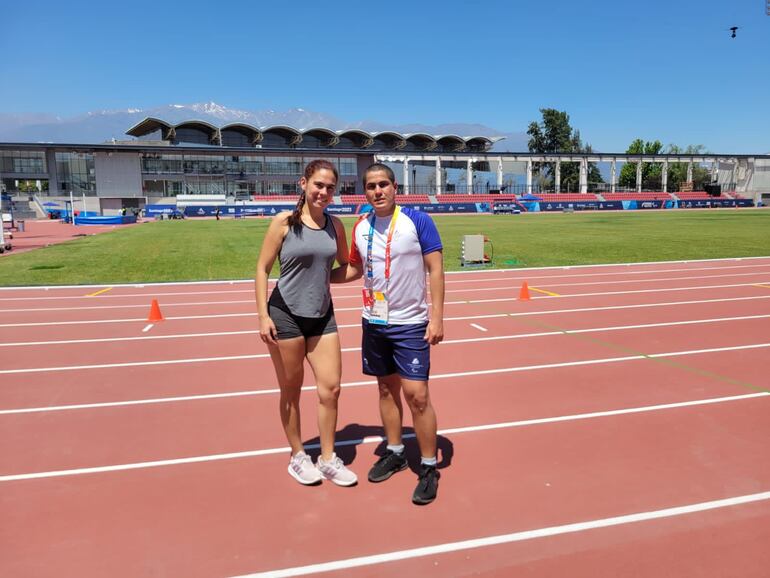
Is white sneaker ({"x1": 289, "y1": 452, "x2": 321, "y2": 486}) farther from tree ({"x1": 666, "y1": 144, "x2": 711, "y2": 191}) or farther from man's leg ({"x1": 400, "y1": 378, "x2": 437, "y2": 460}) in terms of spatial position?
tree ({"x1": 666, "y1": 144, "x2": 711, "y2": 191})

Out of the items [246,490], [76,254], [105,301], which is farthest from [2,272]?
[246,490]

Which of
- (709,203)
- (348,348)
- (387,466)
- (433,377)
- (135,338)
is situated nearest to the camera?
→ (387,466)

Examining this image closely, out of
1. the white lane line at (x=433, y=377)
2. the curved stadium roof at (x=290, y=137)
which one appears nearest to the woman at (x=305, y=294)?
the white lane line at (x=433, y=377)

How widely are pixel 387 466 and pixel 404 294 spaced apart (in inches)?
47.6

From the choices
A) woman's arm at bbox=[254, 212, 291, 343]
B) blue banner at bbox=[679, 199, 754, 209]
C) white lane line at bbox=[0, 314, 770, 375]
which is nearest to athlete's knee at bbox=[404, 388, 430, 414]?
woman's arm at bbox=[254, 212, 291, 343]

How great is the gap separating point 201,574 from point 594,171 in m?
125

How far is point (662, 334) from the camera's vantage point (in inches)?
302

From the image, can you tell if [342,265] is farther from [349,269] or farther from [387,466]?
[387,466]

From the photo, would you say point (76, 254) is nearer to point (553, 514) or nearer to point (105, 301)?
point (105, 301)

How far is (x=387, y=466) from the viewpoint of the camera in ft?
12.1

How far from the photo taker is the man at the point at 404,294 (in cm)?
332

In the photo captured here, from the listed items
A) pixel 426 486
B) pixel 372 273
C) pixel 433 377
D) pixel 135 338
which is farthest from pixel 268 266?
pixel 135 338

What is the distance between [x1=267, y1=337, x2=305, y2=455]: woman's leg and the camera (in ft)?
11.1

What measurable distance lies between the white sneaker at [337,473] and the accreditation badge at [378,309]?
3.24ft
